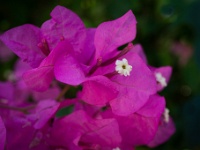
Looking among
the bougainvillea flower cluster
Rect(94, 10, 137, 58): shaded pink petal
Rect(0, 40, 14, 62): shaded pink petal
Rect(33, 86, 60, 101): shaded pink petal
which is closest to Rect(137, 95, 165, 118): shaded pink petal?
the bougainvillea flower cluster

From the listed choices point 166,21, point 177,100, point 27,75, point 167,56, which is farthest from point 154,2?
point 27,75

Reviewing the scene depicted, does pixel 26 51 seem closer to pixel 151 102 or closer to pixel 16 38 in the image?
pixel 16 38

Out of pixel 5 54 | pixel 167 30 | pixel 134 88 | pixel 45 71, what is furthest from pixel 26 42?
pixel 5 54

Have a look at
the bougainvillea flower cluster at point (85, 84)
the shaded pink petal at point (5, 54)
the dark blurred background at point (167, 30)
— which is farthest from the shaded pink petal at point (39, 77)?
the shaded pink petal at point (5, 54)

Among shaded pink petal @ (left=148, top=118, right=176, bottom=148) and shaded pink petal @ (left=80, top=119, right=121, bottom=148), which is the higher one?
shaded pink petal @ (left=80, top=119, right=121, bottom=148)

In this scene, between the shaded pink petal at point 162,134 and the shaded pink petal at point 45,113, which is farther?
the shaded pink petal at point 162,134

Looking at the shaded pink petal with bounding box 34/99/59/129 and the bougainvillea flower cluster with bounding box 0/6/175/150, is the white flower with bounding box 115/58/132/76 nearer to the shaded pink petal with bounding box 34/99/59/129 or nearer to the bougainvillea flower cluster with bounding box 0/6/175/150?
the bougainvillea flower cluster with bounding box 0/6/175/150

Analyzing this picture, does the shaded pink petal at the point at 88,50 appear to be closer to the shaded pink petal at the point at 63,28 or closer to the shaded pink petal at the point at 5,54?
the shaded pink petal at the point at 63,28
